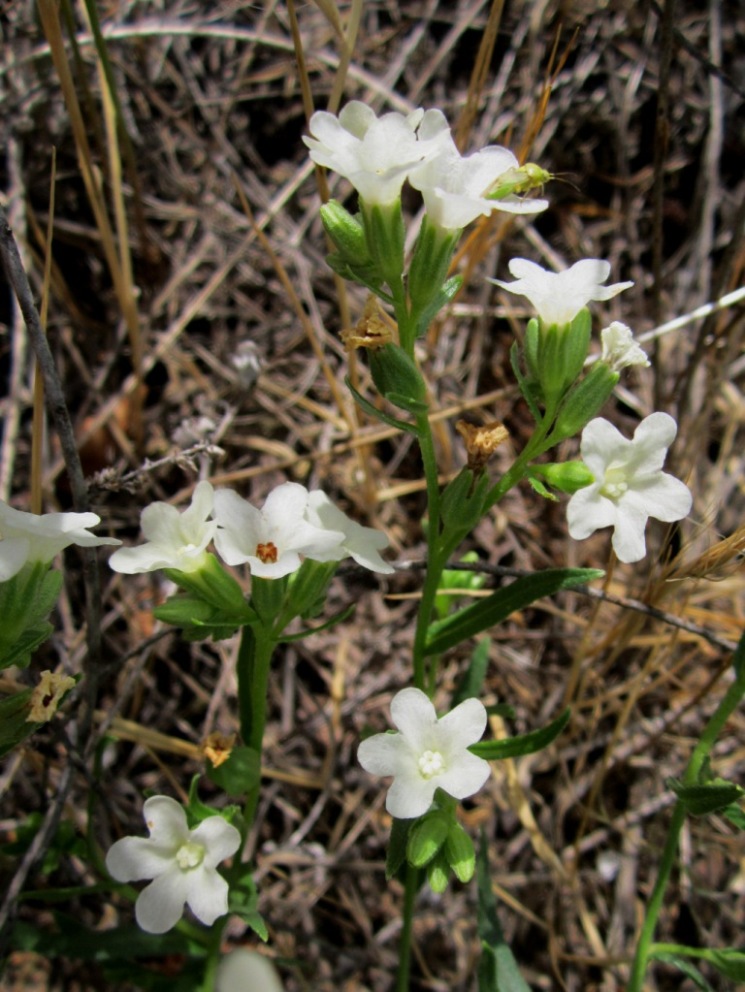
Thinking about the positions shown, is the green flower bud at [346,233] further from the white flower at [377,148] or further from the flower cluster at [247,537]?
the flower cluster at [247,537]

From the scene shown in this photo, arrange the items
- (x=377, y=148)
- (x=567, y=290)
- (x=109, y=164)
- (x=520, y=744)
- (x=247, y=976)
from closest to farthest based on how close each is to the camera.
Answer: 1. (x=247, y=976)
2. (x=377, y=148)
3. (x=567, y=290)
4. (x=520, y=744)
5. (x=109, y=164)

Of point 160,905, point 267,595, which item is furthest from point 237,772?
point 267,595

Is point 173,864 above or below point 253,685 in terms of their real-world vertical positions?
below

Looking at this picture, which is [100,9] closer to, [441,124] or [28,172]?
[28,172]

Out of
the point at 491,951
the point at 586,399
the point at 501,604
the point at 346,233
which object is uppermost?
the point at 346,233

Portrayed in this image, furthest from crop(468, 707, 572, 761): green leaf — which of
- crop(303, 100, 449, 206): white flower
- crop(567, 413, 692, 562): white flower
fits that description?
crop(303, 100, 449, 206): white flower

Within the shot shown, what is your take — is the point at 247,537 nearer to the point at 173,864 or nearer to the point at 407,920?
the point at 173,864

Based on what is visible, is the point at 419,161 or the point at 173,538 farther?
the point at 173,538

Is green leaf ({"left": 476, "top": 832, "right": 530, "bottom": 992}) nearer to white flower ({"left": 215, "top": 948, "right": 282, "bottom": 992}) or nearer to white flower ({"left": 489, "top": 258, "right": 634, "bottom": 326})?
white flower ({"left": 215, "top": 948, "right": 282, "bottom": 992})
